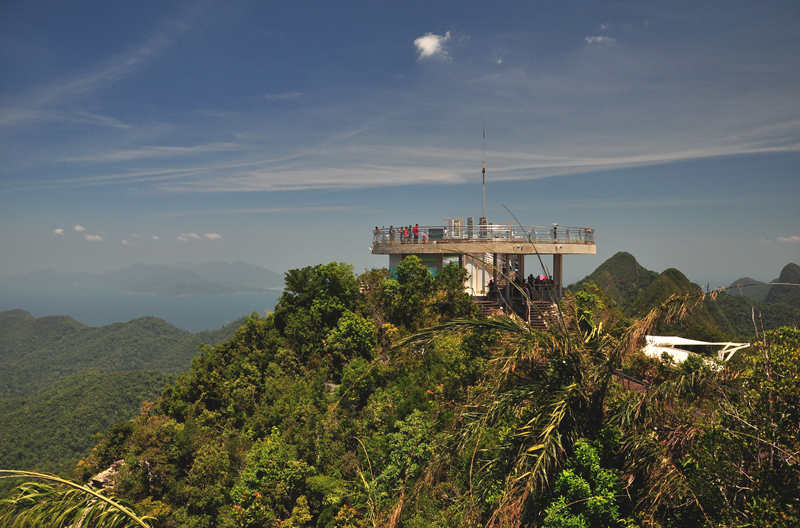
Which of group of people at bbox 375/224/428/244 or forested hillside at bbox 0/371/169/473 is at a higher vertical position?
group of people at bbox 375/224/428/244

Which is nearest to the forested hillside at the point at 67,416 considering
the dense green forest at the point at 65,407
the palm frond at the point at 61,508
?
the dense green forest at the point at 65,407

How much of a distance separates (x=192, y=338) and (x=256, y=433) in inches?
7622

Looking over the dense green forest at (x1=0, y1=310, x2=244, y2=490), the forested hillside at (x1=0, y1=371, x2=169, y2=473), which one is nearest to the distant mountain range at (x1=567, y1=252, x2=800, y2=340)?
the dense green forest at (x1=0, y1=310, x2=244, y2=490)

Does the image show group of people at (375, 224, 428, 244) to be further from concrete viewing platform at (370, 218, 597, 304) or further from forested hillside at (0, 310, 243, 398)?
forested hillside at (0, 310, 243, 398)

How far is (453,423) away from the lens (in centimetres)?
496

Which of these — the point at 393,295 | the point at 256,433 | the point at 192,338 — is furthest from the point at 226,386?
the point at 192,338

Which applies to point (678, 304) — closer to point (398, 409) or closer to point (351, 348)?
point (398, 409)

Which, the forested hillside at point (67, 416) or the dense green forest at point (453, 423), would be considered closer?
the dense green forest at point (453, 423)

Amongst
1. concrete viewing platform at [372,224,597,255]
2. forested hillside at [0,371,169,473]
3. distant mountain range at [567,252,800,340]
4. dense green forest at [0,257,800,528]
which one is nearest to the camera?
dense green forest at [0,257,800,528]

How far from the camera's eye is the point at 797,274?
118250mm

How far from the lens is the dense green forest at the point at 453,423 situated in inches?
171

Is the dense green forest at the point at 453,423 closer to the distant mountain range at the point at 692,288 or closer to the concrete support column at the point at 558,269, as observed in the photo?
the concrete support column at the point at 558,269

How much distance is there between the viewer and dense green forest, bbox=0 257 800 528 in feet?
14.3

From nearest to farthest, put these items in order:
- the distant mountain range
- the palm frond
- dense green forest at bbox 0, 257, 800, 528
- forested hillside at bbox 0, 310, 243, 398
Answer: the palm frond < dense green forest at bbox 0, 257, 800, 528 < the distant mountain range < forested hillside at bbox 0, 310, 243, 398
